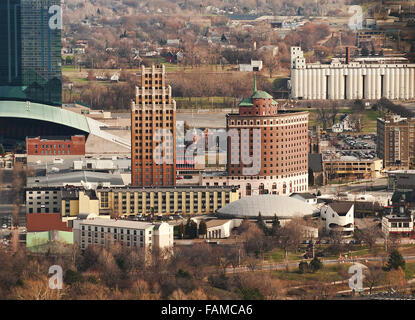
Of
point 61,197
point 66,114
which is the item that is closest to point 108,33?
point 66,114

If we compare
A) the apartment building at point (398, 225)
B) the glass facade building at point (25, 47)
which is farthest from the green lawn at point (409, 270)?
the glass facade building at point (25, 47)

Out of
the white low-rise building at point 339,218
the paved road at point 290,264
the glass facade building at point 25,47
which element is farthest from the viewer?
the glass facade building at point 25,47

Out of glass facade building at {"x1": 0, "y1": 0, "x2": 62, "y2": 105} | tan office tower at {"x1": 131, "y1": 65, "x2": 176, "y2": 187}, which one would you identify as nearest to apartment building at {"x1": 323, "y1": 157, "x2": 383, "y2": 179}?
tan office tower at {"x1": 131, "y1": 65, "x2": 176, "y2": 187}

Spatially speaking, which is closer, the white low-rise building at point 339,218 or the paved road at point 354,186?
the white low-rise building at point 339,218

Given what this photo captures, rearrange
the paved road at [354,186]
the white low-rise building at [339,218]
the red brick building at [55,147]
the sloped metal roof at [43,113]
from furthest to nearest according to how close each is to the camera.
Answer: the sloped metal roof at [43,113]
the red brick building at [55,147]
the paved road at [354,186]
the white low-rise building at [339,218]

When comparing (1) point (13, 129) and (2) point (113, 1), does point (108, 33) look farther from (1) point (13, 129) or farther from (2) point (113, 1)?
(1) point (13, 129)

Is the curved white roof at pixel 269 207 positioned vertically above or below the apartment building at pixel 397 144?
below

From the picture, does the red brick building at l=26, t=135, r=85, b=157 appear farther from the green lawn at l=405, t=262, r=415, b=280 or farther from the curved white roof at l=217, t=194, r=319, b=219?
the green lawn at l=405, t=262, r=415, b=280

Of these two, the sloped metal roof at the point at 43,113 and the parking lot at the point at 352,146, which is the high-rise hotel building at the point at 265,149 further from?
the sloped metal roof at the point at 43,113

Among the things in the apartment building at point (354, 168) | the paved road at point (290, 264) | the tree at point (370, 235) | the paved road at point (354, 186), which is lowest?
the paved road at point (290, 264)
